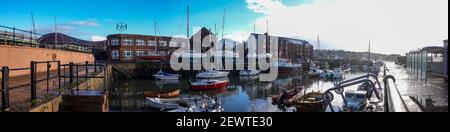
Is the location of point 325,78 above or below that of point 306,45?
below

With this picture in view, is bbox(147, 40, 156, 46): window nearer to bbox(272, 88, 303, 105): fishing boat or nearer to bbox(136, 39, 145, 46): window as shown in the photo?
bbox(136, 39, 145, 46): window

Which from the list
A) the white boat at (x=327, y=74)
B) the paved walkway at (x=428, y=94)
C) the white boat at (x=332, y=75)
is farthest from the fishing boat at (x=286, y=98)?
the white boat at (x=327, y=74)

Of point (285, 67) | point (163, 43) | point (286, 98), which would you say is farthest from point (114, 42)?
point (286, 98)

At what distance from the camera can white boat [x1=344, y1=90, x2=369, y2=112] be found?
16.6m

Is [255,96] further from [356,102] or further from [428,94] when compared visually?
[428,94]

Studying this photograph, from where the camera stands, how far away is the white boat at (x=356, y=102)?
54.5 feet

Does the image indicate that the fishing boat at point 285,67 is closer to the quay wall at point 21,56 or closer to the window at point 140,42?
the window at point 140,42

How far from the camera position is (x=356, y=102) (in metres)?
17.8

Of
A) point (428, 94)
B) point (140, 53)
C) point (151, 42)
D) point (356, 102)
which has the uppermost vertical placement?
point (151, 42)
